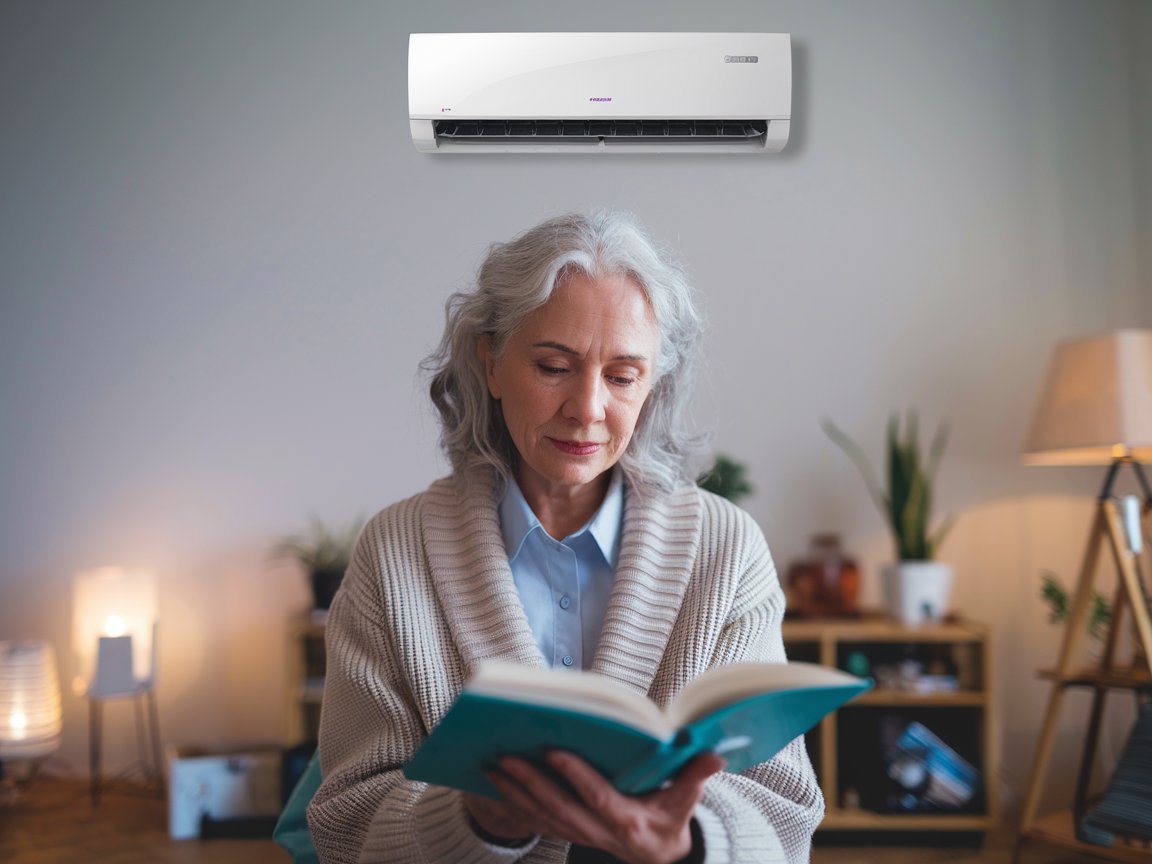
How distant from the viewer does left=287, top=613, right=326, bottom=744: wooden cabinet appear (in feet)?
10.2

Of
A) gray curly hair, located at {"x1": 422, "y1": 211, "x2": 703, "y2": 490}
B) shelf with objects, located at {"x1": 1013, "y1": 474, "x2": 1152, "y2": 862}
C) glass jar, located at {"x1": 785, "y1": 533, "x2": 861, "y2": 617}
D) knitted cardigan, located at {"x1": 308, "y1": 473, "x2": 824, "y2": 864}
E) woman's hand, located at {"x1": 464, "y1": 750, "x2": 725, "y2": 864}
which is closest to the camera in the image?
woman's hand, located at {"x1": 464, "y1": 750, "x2": 725, "y2": 864}

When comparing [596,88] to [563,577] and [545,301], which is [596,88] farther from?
[563,577]

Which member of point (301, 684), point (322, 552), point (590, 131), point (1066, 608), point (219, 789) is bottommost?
point (219, 789)

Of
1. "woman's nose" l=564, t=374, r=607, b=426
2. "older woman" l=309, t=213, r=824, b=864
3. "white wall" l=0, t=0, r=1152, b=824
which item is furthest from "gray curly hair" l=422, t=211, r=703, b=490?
"white wall" l=0, t=0, r=1152, b=824

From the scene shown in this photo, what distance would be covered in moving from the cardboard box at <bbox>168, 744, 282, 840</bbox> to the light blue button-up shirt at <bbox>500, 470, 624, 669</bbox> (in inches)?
77.6

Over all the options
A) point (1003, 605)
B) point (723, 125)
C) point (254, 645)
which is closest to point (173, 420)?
point (254, 645)

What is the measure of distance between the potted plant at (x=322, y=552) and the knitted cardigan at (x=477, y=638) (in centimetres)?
177

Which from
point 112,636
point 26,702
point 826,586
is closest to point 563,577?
point 826,586

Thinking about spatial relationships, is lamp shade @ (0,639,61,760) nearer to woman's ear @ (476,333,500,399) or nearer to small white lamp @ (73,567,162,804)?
small white lamp @ (73,567,162,804)

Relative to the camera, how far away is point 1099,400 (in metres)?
2.67

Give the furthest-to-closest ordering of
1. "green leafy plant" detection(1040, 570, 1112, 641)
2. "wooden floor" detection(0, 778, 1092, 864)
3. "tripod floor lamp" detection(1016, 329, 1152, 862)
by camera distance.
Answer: "green leafy plant" detection(1040, 570, 1112, 641) → "wooden floor" detection(0, 778, 1092, 864) → "tripod floor lamp" detection(1016, 329, 1152, 862)

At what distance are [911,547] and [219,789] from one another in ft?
7.22

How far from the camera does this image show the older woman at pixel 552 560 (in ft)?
4.22

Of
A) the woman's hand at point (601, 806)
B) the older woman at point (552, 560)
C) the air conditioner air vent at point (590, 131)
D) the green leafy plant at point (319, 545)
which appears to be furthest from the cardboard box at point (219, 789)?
the woman's hand at point (601, 806)
